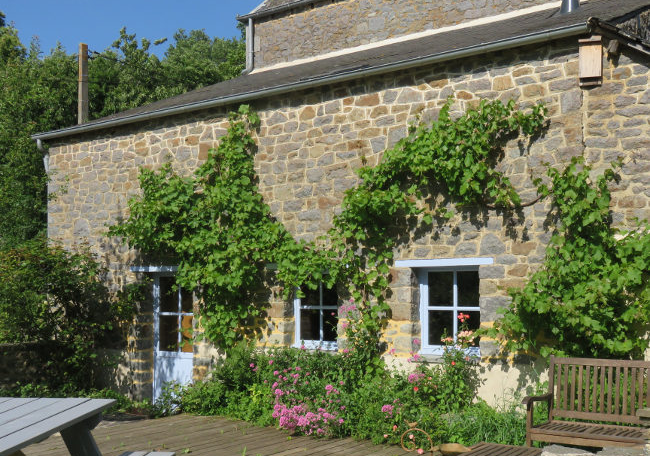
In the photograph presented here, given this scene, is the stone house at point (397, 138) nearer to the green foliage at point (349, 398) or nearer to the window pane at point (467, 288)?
the window pane at point (467, 288)

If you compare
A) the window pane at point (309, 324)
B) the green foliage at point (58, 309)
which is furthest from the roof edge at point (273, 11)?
the window pane at point (309, 324)

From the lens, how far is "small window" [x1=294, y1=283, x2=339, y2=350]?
8.77m

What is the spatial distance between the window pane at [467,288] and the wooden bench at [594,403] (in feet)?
4.29

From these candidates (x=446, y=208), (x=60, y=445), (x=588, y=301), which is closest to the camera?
(x=588, y=301)

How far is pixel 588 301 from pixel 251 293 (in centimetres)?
429

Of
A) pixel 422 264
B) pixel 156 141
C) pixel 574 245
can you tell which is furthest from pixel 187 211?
pixel 574 245

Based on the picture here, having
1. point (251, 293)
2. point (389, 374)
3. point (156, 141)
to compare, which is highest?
point (156, 141)

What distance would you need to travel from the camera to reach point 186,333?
10.2 m

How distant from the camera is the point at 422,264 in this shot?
25.6 feet

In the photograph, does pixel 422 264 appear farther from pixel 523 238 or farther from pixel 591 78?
pixel 591 78

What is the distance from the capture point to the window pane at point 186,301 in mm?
10188

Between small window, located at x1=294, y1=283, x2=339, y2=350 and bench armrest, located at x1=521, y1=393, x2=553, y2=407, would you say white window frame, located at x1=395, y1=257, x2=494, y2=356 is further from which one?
bench armrest, located at x1=521, y1=393, x2=553, y2=407

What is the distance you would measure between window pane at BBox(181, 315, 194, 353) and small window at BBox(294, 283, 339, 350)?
1.86m

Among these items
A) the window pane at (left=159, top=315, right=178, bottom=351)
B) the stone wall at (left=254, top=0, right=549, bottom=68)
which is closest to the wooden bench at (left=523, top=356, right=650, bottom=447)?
the window pane at (left=159, top=315, right=178, bottom=351)
